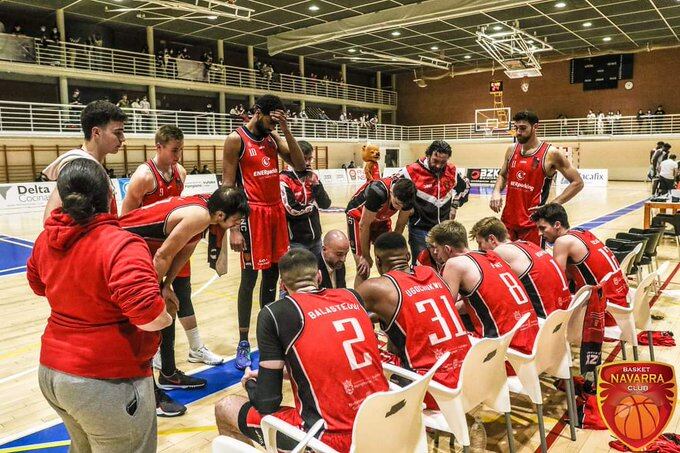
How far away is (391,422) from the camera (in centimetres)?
188

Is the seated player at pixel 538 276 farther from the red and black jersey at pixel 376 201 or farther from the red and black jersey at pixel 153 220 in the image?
the red and black jersey at pixel 153 220

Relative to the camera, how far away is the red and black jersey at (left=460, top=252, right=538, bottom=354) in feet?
9.52

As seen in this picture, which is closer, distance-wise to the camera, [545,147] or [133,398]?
[133,398]

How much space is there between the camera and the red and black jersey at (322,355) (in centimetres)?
198

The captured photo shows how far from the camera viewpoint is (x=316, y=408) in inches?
78.2

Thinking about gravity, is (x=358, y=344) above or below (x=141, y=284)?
below

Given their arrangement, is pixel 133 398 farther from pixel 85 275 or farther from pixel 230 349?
pixel 230 349

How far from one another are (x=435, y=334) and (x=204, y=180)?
1826cm

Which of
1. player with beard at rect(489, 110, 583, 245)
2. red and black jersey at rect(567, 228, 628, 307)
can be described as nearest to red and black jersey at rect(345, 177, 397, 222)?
player with beard at rect(489, 110, 583, 245)

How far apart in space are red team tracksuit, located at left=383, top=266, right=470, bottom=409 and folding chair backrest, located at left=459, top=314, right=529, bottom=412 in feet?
0.26

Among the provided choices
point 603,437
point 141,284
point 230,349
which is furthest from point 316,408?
point 230,349

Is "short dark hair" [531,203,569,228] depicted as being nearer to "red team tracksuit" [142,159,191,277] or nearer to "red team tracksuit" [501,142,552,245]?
"red team tracksuit" [501,142,552,245]

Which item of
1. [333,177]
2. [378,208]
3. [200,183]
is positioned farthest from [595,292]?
[333,177]

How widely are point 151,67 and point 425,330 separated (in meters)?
22.0
